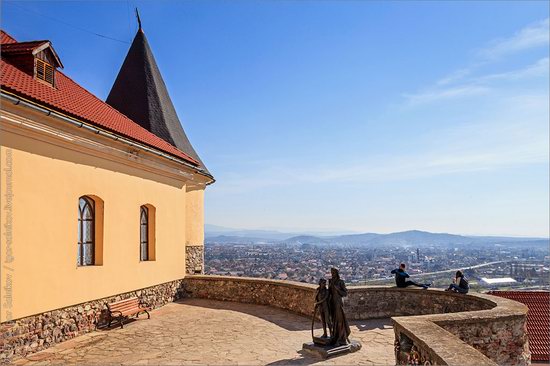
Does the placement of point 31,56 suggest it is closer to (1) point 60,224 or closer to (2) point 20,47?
(2) point 20,47

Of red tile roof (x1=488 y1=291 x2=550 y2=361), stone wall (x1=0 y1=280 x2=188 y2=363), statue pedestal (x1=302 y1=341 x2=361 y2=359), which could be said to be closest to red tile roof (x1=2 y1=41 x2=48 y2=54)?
stone wall (x1=0 y1=280 x2=188 y2=363)

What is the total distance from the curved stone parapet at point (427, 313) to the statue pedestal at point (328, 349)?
124cm

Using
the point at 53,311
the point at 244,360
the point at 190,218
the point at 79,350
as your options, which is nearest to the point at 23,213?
the point at 53,311

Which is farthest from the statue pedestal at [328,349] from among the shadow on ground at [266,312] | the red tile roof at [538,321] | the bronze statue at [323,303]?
the red tile roof at [538,321]

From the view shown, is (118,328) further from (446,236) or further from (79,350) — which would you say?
(446,236)

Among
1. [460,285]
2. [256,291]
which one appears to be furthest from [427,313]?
[256,291]

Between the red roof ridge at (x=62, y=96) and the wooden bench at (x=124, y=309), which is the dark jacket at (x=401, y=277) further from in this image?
the red roof ridge at (x=62, y=96)

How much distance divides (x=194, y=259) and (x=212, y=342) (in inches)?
319

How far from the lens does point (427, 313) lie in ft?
35.2

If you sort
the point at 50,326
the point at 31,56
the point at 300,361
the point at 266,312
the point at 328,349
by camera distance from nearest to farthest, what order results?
the point at 300,361
the point at 328,349
the point at 50,326
the point at 31,56
the point at 266,312

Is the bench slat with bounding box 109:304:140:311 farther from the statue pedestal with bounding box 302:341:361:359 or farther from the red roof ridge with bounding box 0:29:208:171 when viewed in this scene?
the statue pedestal with bounding box 302:341:361:359

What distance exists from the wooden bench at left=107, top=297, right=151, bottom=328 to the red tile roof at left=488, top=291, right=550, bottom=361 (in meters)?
10.7

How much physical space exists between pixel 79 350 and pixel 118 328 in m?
1.90

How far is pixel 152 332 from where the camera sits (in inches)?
402
